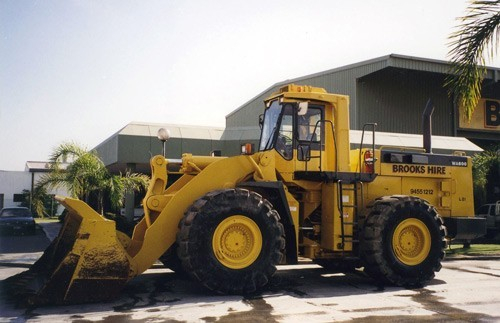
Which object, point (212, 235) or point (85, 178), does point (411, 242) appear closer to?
point (212, 235)

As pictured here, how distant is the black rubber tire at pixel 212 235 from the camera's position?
297 inches

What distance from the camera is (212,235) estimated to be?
7.70m

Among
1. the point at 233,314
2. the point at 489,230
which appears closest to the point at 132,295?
the point at 233,314

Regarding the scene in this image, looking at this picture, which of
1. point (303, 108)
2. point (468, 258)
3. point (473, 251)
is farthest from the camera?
point (473, 251)

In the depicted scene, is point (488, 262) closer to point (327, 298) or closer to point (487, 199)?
point (327, 298)

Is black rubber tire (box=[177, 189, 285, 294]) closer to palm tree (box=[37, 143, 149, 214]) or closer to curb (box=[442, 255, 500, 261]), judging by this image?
curb (box=[442, 255, 500, 261])

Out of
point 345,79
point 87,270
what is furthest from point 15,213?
point 87,270

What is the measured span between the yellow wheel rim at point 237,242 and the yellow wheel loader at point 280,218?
0.02 metres

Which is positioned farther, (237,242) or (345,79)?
(345,79)

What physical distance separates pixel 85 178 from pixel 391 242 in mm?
12108

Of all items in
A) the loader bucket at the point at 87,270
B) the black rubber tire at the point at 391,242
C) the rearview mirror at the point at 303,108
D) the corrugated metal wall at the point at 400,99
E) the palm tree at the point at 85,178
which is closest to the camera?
the loader bucket at the point at 87,270

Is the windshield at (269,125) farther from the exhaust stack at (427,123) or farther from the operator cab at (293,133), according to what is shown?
the exhaust stack at (427,123)

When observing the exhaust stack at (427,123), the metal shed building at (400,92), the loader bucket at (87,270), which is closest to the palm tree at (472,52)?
the exhaust stack at (427,123)

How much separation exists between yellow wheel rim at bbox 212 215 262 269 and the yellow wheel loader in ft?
0.05
